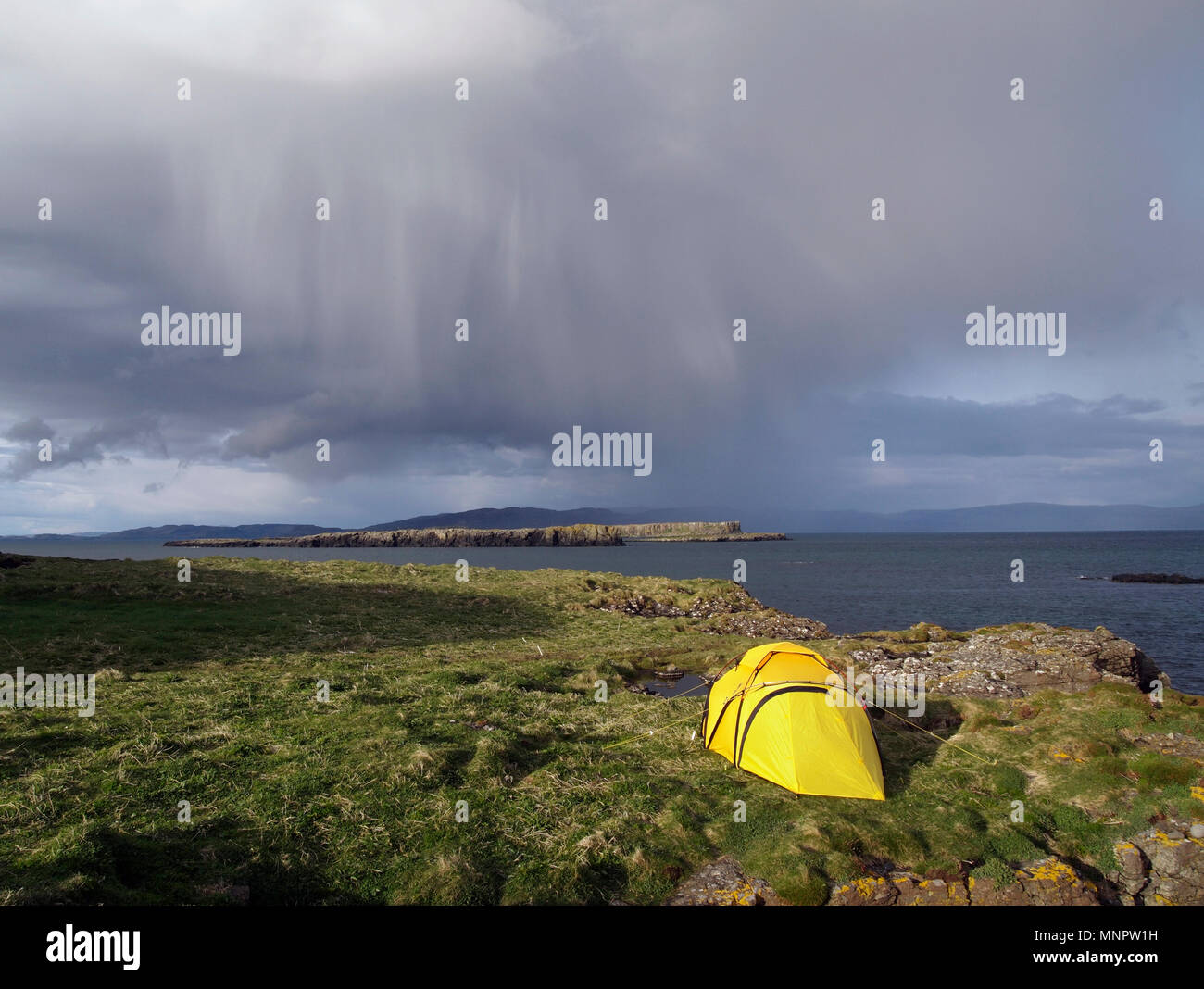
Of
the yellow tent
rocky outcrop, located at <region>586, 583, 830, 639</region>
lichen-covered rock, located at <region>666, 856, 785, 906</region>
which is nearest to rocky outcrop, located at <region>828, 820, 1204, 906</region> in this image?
lichen-covered rock, located at <region>666, 856, 785, 906</region>

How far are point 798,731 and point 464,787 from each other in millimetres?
7542

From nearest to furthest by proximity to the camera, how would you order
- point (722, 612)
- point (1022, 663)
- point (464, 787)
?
point (464, 787)
point (1022, 663)
point (722, 612)

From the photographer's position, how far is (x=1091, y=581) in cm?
9138

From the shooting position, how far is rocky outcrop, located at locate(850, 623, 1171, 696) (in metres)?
24.1

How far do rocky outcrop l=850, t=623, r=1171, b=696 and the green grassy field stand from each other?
3.84 metres

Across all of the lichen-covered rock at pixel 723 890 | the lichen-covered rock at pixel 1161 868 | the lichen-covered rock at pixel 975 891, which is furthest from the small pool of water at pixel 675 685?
the lichen-covered rock at pixel 1161 868

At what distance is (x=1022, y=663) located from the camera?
2630 centimetres

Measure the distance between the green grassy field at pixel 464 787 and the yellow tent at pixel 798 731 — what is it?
54 centimetres

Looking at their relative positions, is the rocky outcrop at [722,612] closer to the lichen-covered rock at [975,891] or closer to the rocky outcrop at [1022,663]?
the rocky outcrop at [1022,663]

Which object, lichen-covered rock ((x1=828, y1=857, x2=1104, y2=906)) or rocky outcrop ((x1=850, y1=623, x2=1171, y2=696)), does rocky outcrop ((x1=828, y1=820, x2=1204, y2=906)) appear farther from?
rocky outcrop ((x1=850, y1=623, x2=1171, y2=696))

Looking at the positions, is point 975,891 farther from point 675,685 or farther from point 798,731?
point 675,685

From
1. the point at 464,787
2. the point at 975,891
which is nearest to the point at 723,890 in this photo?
the point at 975,891
